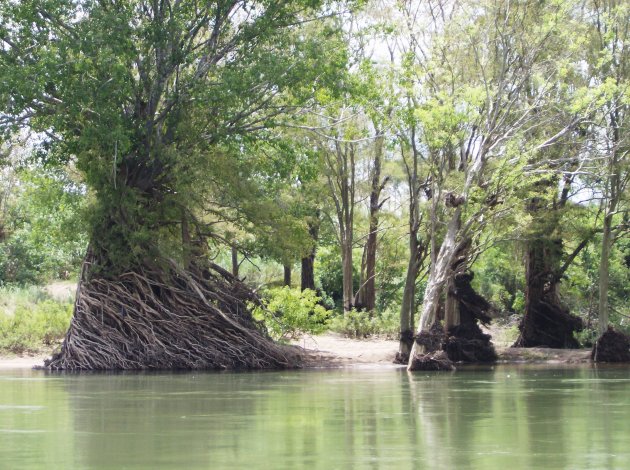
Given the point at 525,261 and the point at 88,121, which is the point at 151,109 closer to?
the point at 88,121

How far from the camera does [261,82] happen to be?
23.9 meters

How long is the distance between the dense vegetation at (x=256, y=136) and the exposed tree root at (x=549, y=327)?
2.65 m

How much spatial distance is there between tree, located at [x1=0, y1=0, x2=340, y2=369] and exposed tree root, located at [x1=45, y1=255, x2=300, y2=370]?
0.03 metres

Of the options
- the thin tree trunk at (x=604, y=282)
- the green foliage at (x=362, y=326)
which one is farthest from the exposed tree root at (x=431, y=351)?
the green foliage at (x=362, y=326)

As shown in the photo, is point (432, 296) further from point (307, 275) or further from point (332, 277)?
point (332, 277)

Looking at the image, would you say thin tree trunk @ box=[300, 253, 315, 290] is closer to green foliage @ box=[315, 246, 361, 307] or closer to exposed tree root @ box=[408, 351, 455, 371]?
green foliage @ box=[315, 246, 361, 307]

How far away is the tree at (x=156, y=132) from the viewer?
22.7 metres

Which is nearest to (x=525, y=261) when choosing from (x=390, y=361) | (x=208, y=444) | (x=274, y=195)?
(x=390, y=361)

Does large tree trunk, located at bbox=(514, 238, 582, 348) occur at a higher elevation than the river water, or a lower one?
higher

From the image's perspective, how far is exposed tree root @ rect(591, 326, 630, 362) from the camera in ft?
90.9

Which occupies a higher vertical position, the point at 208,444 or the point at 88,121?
the point at 88,121

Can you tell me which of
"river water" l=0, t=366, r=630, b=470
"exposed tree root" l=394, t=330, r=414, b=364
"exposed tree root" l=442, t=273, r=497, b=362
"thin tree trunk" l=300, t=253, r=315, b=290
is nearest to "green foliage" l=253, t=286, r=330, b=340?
"exposed tree root" l=394, t=330, r=414, b=364

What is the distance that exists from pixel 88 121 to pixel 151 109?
1.57 m

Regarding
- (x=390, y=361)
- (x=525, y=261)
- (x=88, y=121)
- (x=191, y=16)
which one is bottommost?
(x=390, y=361)
